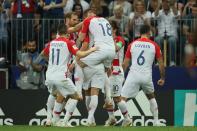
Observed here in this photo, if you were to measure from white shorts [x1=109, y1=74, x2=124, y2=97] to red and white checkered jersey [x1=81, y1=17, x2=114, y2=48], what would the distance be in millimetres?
2319

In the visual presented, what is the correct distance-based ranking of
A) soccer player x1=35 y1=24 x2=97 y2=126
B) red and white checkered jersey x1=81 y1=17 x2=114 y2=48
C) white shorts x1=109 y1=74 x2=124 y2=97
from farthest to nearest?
white shorts x1=109 y1=74 x2=124 y2=97
soccer player x1=35 y1=24 x2=97 y2=126
red and white checkered jersey x1=81 y1=17 x2=114 y2=48

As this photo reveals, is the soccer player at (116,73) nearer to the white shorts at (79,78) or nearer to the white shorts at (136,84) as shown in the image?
the white shorts at (136,84)

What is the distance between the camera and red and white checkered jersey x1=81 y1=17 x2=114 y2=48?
1625cm

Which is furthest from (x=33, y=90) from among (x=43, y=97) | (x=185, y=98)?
(x=185, y=98)

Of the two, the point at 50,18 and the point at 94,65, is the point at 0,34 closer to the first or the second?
the point at 50,18

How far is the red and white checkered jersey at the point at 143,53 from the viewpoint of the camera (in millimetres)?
17422

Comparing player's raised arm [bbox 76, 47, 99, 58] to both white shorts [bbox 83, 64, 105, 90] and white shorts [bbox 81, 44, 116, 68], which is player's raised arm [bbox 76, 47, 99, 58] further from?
white shorts [bbox 83, 64, 105, 90]

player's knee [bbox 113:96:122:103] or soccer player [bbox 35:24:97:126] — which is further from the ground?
soccer player [bbox 35:24:97:126]

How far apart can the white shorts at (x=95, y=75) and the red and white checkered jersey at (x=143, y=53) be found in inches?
48.0

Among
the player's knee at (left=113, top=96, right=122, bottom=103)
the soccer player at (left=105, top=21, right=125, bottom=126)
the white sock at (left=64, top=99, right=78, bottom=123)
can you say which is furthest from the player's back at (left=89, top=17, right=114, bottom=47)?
→ the player's knee at (left=113, top=96, right=122, bottom=103)

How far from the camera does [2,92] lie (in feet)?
68.2

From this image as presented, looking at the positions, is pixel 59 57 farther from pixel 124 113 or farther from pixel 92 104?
pixel 124 113

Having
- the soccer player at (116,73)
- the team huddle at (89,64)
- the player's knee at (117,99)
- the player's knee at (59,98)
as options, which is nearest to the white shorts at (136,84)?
the team huddle at (89,64)

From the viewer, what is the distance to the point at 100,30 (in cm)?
1631
